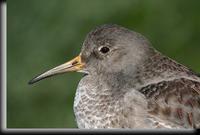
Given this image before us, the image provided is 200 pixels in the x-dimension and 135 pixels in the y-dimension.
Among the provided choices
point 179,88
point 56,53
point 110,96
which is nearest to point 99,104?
point 110,96

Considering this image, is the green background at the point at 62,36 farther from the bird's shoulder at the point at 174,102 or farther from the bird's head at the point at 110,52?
the bird's shoulder at the point at 174,102

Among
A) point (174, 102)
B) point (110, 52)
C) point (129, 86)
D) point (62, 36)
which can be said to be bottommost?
point (174, 102)

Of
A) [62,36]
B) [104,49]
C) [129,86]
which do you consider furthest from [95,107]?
[62,36]

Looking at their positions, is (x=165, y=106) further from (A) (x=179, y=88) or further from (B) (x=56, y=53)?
(B) (x=56, y=53)

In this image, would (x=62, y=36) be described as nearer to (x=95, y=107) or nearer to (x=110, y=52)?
(x=110, y=52)

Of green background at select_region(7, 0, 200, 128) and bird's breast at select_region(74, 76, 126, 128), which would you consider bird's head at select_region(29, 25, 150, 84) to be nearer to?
bird's breast at select_region(74, 76, 126, 128)

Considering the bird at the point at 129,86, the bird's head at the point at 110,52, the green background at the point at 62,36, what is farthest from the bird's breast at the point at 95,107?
the green background at the point at 62,36
